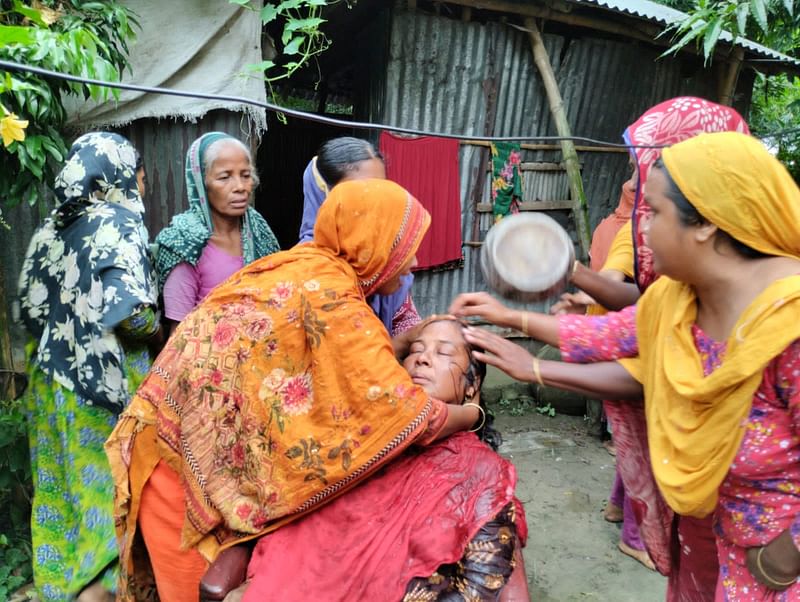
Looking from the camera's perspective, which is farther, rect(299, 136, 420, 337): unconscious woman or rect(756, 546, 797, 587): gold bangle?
rect(299, 136, 420, 337): unconscious woman

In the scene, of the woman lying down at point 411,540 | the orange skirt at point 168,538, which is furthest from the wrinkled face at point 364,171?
the orange skirt at point 168,538

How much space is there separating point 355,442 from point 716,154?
1267mm

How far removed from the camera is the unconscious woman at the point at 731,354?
140 centimetres

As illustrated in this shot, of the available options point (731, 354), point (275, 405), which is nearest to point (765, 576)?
point (731, 354)

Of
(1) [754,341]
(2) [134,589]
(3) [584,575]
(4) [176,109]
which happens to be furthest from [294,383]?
(4) [176,109]

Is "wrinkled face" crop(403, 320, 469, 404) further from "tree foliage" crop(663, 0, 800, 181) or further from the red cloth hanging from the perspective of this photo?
the red cloth hanging

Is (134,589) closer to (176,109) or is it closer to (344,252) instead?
(344,252)

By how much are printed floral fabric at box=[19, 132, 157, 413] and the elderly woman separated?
0.15m

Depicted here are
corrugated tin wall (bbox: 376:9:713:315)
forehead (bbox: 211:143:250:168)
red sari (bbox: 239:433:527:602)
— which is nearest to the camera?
red sari (bbox: 239:433:527:602)

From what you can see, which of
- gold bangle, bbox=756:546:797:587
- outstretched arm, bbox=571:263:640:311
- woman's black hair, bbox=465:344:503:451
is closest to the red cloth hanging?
outstretched arm, bbox=571:263:640:311

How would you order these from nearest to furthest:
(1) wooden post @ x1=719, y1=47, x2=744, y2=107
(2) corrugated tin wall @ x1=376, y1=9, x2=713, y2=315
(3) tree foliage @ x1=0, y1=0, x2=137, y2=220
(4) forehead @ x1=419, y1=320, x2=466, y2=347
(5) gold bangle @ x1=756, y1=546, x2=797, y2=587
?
(5) gold bangle @ x1=756, y1=546, x2=797, y2=587 < (4) forehead @ x1=419, y1=320, x2=466, y2=347 < (3) tree foliage @ x1=0, y1=0, x2=137, y2=220 < (2) corrugated tin wall @ x1=376, y1=9, x2=713, y2=315 < (1) wooden post @ x1=719, y1=47, x2=744, y2=107

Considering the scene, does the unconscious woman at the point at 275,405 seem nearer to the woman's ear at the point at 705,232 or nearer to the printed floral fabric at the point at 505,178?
the woman's ear at the point at 705,232

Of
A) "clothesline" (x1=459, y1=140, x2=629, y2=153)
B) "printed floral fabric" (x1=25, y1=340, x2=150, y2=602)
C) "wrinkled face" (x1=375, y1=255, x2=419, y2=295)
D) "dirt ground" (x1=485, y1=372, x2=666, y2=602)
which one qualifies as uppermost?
"clothesline" (x1=459, y1=140, x2=629, y2=153)

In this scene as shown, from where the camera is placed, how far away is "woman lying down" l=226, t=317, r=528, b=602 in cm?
177
